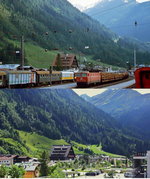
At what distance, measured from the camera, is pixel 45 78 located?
681 cm

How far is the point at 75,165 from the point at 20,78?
4.75 feet

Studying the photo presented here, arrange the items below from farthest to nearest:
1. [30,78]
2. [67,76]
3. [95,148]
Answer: [67,76]
[30,78]
[95,148]

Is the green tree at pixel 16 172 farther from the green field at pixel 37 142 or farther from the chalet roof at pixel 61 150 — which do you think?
the chalet roof at pixel 61 150

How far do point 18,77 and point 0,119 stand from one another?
77cm

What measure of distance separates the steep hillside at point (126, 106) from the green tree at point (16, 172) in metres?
1.24

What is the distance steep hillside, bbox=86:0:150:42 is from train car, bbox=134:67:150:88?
5007 millimetres

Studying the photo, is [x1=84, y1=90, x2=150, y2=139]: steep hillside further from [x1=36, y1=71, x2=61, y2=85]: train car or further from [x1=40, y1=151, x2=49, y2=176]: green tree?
[x1=40, y1=151, x2=49, y2=176]: green tree

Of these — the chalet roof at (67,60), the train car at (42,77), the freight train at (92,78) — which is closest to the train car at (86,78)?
the freight train at (92,78)

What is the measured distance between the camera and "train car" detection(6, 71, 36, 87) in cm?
641

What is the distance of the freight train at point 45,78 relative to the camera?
6402 millimetres

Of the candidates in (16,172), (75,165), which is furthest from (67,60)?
(16,172)

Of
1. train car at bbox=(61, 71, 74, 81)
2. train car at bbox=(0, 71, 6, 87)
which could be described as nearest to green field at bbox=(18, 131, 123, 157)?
train car at bbox=(0, 71, 6, 87)

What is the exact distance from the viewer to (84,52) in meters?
9.39

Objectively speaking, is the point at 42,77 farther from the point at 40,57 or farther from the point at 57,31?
the point at 57,31
